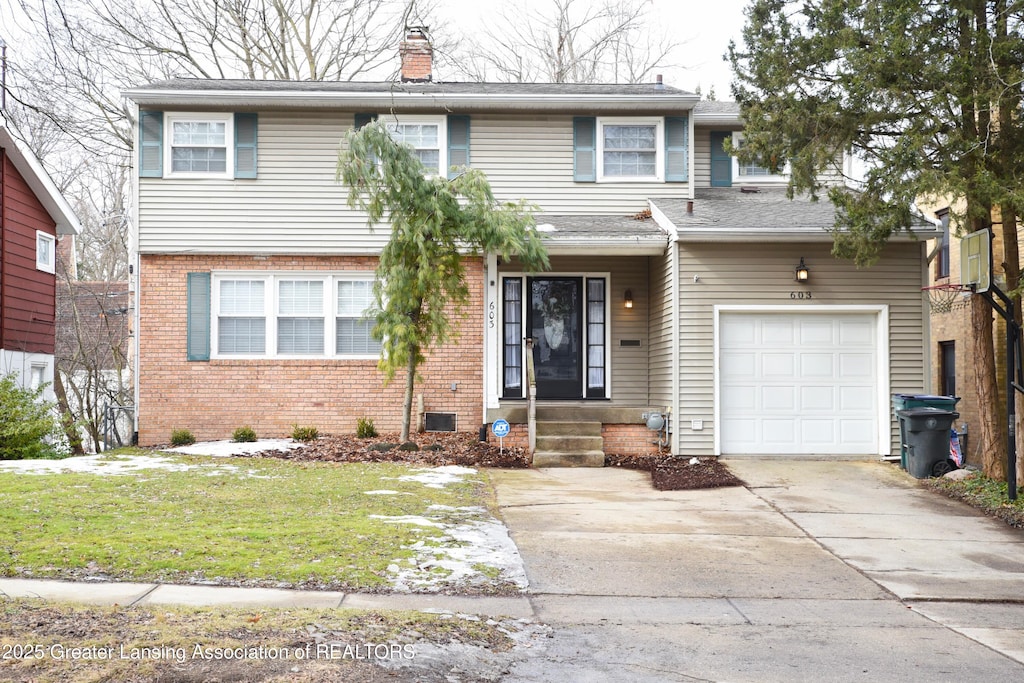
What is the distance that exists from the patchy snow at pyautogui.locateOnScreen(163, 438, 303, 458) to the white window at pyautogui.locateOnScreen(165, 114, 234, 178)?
4295 mm

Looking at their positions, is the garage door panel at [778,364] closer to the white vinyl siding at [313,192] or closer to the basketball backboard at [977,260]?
the basketball backboard at [977,260]

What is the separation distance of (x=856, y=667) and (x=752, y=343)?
8242mm

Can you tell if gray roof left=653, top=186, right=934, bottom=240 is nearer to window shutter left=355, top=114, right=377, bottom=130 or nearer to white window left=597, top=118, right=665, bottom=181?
white window left=597, top=118, right=665, bottom=181

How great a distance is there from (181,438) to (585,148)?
25.8ft

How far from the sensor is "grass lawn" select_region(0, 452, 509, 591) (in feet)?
20.3

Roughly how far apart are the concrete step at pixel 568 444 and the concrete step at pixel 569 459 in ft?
0.60

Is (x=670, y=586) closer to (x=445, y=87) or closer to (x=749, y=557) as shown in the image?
(x=749, y=557)

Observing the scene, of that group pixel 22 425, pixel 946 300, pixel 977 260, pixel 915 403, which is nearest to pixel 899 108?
pixel 977 260

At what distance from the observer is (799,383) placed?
12.8 m

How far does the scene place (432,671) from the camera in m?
4.32

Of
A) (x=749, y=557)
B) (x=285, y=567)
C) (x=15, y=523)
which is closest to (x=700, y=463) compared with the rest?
(x=749, y=557)

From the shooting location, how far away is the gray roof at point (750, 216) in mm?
12445

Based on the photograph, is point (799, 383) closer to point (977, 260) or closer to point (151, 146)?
point (977, 260)

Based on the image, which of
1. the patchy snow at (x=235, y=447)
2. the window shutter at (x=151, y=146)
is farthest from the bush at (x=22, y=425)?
the window shutter at (x=151, y=146)
